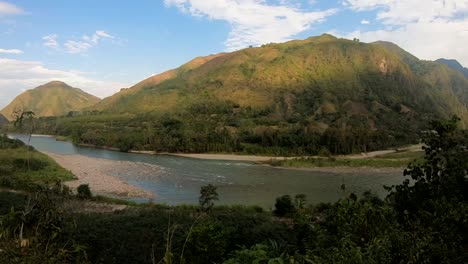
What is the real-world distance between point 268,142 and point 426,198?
7727 cm

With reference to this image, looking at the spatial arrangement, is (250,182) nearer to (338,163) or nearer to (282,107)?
(338,163)

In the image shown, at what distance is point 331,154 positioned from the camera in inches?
3164

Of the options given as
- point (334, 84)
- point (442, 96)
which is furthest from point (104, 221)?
point (442, 96)

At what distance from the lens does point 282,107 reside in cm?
13688

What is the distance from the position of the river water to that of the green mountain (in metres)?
21.4

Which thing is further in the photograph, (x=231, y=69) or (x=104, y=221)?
(x=231, y=69)

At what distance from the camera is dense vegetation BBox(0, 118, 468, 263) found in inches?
196

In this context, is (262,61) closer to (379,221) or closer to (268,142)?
(268,142)

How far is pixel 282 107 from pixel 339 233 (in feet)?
432

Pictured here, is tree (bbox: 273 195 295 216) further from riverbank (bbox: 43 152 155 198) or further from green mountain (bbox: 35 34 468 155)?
green mountain (bbox: 35 34 468 155)

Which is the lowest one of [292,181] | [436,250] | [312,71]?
[292,181]

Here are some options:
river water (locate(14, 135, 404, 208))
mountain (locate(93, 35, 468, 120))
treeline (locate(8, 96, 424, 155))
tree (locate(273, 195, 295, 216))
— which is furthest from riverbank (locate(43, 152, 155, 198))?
mountain (locate(93, 35, 468, 120))

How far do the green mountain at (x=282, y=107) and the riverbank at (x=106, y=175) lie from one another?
72.0 ft

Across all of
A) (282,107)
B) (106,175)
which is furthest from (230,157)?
(282,107)
